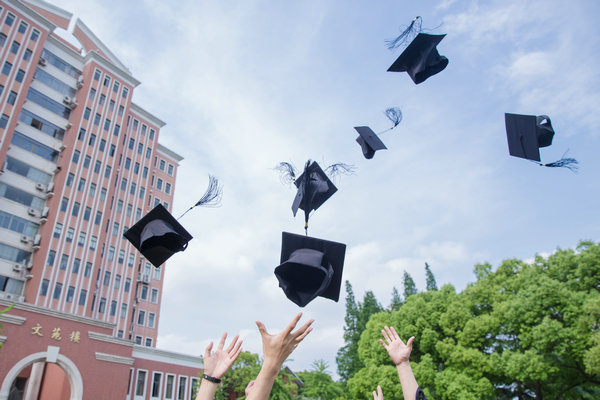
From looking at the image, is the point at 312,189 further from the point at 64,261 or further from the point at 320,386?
the point at 64,261

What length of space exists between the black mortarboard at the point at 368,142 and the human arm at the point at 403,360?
3961mm

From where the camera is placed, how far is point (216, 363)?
2.56 metres

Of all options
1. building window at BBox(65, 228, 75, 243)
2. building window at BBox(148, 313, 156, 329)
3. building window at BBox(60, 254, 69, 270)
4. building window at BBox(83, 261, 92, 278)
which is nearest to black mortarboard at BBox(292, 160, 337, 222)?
building window at BBox(60, 254, 69, 270)

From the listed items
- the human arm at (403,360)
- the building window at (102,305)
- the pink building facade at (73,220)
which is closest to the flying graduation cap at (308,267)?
the human arm at (403,360)

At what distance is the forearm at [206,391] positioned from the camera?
225cm

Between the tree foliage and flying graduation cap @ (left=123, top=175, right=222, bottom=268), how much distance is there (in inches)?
514

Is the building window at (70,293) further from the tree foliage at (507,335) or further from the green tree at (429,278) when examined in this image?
the green tree at (429,278)

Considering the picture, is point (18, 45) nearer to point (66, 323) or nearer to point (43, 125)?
point (43, 125)

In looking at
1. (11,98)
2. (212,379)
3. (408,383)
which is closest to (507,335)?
(408,383)

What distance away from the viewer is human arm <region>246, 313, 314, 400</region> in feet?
6.90

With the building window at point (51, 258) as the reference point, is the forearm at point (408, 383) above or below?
below

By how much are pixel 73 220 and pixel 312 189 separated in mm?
27554

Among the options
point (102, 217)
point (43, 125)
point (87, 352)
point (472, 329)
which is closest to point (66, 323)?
point (87, 352)

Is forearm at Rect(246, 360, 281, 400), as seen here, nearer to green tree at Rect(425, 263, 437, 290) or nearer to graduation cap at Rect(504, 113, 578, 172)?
graduation cap at Rect(504, 113, 578, 172)
